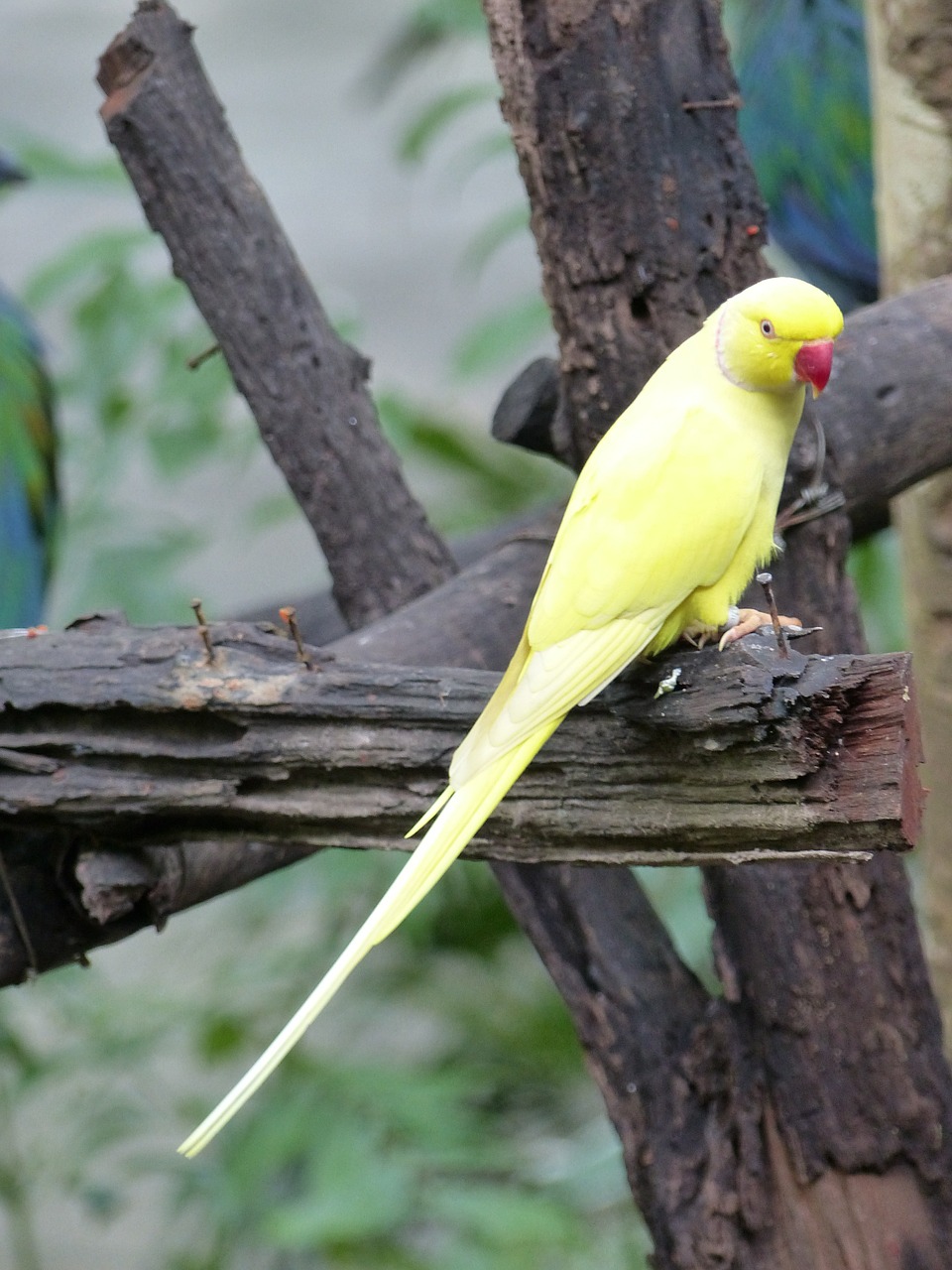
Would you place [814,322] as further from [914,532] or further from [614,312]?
[914,532]

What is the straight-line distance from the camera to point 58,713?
1.03 meters

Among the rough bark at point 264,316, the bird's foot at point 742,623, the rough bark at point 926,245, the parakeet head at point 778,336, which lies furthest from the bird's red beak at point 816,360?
the rough bark at point 926,245

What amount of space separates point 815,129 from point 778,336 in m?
1.67

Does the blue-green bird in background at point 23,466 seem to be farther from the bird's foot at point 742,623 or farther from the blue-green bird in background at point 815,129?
the bird's foot at point 742,623

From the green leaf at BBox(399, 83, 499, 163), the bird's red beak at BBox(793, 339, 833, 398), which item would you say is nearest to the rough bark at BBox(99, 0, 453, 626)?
the bird's red beak at BBox(793, 339, 833, 398)

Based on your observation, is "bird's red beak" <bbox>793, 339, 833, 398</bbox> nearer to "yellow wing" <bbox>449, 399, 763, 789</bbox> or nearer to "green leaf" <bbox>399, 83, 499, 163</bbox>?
A: "yellow wing" <bbox>449, 399, 763, 789</bbox>

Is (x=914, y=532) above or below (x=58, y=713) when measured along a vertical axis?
above

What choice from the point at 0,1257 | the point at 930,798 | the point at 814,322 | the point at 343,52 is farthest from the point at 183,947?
the point at 343,52

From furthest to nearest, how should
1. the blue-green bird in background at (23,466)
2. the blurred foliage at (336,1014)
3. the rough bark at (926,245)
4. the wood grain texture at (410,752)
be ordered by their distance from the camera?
the blue-green bird in background at (23,466)
the blurred foliage at (336,1014)
the rough bark at (926,245)
the wood grain texture at (410,752)

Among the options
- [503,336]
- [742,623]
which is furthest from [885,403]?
[503,336]

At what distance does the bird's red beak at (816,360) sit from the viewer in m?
0.91

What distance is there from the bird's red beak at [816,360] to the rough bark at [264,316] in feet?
1.81

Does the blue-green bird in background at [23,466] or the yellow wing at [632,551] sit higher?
the blue-green bird in background at [23,466]

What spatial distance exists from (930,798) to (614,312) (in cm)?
90
